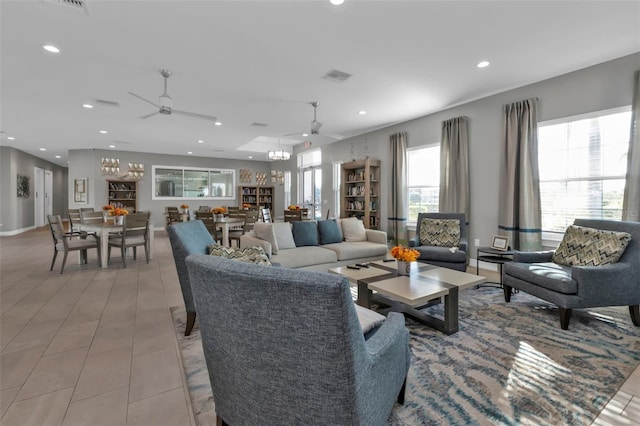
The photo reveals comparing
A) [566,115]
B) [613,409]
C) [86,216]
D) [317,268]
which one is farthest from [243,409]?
[86,216]

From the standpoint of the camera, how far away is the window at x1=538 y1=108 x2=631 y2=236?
363 cm

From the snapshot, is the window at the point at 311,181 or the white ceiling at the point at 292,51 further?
the window at the point at 311,181

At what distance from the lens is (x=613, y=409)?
5.38ft

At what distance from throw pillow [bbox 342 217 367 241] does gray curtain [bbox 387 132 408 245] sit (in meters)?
1.64

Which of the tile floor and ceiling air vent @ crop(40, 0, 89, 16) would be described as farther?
ceiling air vent @ crop(40, 0, 89, 16)

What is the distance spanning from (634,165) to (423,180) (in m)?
3.10

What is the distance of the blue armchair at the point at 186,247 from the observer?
2238 mm

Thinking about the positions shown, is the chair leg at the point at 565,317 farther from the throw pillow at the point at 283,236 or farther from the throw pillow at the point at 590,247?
the throw pillow at the point at 283,236

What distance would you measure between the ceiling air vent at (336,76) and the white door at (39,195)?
1228cm

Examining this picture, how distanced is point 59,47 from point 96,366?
3.28 metres

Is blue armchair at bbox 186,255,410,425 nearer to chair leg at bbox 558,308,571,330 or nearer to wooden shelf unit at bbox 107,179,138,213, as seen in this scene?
chair leg at bbox 558,308,571,330

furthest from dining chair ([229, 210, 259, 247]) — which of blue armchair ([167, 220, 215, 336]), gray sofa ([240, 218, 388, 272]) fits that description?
blue armchair ([167, 220, 215, 336])

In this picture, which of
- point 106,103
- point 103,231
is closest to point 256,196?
point 106,103

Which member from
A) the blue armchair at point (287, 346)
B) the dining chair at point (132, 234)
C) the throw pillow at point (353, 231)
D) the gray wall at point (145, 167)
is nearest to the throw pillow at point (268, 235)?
the throw pillow at point (353, 231)
